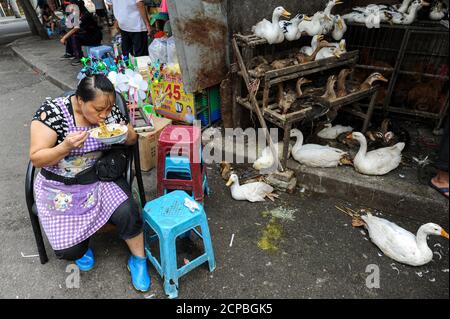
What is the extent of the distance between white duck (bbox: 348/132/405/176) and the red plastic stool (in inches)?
73.8

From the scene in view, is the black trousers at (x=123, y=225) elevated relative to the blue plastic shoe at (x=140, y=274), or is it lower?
elevated

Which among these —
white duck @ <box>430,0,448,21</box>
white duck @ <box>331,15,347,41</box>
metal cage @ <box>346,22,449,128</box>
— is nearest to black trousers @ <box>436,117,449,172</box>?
metal cage @ <box>346,22,449,128</box>

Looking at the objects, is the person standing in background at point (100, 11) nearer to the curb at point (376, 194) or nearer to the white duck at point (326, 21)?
the white duck at point (326, 21)

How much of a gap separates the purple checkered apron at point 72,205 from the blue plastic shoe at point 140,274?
45 cm

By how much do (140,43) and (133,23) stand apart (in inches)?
14.8

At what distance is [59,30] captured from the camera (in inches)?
538

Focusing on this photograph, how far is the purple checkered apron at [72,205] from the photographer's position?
2471 millimetres

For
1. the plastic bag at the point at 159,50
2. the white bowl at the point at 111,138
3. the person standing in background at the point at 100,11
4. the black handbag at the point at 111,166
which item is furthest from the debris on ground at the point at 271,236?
the person standing in background at the point at 100,11

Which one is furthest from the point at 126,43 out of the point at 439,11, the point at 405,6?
the point at 439,11

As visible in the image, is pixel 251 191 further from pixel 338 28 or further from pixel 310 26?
pixel 338 28

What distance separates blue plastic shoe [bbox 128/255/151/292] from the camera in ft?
8.51

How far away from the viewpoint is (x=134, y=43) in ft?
19.1

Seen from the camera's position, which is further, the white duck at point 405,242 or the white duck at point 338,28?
the white duck at point 338,28

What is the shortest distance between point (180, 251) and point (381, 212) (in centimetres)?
224
